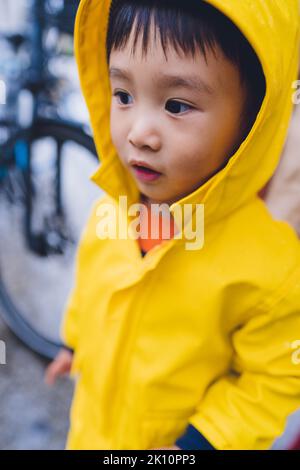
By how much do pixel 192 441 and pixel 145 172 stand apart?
371mm

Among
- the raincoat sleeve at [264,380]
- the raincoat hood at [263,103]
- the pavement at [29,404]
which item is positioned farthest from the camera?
the pavement at [29,404]

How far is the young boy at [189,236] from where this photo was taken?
532mm

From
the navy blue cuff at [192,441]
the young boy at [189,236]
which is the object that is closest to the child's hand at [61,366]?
the young boy at [189,236]

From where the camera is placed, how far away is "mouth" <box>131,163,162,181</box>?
60cm

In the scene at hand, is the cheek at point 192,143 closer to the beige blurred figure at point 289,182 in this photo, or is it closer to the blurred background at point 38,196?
the beige blurred figure at point 289,182

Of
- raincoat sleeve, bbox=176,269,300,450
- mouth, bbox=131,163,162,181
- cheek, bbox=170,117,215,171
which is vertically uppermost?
cheek, bbox=170,117,215,171

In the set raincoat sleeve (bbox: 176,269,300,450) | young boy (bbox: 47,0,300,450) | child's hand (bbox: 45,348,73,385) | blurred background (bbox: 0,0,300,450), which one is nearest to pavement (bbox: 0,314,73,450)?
blurred background (bbox: 0,0,300,450)

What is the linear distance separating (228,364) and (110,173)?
314 millimetres

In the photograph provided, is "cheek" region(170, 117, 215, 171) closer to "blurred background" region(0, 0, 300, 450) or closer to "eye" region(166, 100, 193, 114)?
"eye" region(166, 100, 193, 114)

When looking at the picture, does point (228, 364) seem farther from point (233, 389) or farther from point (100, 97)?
point (100, 97)

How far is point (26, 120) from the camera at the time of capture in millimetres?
1260

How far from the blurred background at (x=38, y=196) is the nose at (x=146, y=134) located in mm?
546
